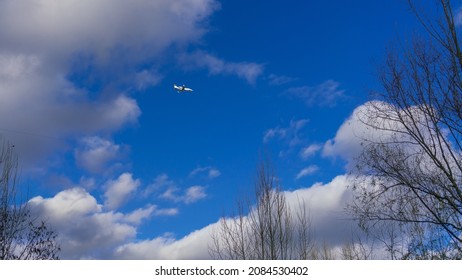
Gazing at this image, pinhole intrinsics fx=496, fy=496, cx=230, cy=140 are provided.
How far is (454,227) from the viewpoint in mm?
11609

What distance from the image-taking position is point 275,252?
1752 cm

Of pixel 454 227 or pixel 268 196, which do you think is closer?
pixel 454 227

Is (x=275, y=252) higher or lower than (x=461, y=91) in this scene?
lower
